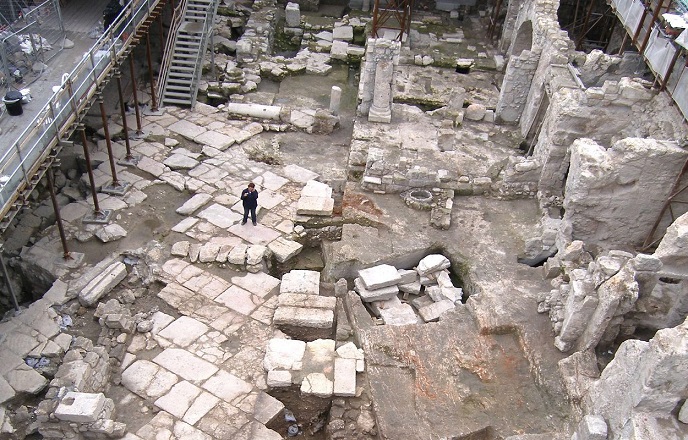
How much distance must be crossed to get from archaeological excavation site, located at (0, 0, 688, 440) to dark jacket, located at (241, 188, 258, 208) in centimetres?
5

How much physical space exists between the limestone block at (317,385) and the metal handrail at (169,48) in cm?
882

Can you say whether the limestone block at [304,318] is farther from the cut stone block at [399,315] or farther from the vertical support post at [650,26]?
the vertical support post at [650,26]

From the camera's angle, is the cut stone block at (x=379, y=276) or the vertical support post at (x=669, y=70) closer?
the cut stone block at (x=379, y=276)

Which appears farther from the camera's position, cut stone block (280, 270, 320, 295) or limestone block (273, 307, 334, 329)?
cut stone block (280, 270, 320, 295)

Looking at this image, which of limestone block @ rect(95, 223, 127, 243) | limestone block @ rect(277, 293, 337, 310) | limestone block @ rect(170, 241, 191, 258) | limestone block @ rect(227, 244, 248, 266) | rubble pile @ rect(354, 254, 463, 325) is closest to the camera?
limestone block @ rect(277, 293, 337, 310)

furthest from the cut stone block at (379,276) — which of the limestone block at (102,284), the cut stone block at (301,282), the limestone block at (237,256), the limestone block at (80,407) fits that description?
the limestone block at (80,407)

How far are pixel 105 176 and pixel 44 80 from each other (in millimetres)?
2110

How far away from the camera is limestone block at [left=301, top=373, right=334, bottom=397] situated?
26.4ft

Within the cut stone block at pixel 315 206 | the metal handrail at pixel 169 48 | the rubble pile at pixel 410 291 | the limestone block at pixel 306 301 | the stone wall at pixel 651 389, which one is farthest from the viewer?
the metal handrail at pixel 169 48

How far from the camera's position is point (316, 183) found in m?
12.0

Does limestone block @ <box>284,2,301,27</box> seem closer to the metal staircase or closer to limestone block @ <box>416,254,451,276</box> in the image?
the metal staircase

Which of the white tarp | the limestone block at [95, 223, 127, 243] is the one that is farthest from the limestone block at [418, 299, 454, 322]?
the white tarp

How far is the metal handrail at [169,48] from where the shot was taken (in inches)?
573

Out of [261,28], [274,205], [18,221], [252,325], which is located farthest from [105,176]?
[261,28]
